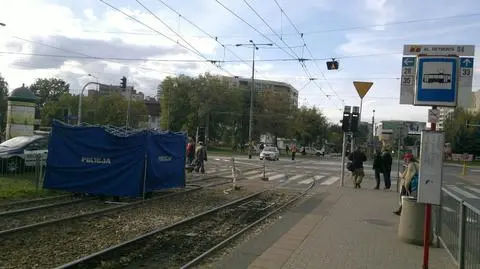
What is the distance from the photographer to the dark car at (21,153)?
18641 millimetres

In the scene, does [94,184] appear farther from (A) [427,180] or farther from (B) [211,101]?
(B) [211,101]

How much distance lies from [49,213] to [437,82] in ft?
29.1

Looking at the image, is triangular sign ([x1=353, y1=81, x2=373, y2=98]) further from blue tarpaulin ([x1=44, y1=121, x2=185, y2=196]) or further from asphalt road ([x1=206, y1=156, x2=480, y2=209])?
blue tarpaulin ([x1=44, y1=121, x2=185, y2=196])

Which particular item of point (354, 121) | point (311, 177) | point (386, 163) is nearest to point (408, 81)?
point (386, 163)

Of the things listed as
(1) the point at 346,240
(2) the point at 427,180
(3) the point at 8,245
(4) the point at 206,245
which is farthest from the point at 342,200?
(3) the point at 8,245

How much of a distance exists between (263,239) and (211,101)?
66.1m

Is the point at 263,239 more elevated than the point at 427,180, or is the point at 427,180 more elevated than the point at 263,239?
the point at 427,180

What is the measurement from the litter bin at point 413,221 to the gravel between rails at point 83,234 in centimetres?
495

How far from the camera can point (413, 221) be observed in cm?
927

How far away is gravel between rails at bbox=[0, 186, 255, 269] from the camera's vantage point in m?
7.54

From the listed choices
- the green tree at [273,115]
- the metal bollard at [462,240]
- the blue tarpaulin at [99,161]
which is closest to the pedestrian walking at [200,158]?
the blue tarpaulin at [99,161]

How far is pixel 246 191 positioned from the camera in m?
18.6

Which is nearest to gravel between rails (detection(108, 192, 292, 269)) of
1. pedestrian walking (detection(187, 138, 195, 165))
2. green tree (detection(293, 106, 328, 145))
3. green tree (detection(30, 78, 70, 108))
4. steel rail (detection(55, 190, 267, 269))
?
steel rail (detection(55, 190, 267, 269))

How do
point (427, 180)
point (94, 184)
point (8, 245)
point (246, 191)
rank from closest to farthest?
1. point (427, 180)
2. point (8, 245)
3. point (94, 184)
4. point (246, 191)
